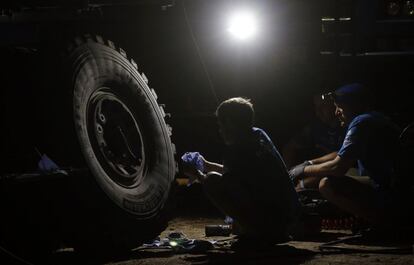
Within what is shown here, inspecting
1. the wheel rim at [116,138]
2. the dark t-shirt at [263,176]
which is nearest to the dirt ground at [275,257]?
the dark t-shirt at [263,176]

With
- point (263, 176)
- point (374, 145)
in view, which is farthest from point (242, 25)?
point (263, 176)

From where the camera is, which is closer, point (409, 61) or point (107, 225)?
point (107, 225)

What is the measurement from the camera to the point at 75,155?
4.32 metres

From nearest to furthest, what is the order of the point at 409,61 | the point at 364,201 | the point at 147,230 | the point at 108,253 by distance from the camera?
1. the point at 108,253
2. the point at 147,230
3. the point at 364,201
4. the point at 409,61

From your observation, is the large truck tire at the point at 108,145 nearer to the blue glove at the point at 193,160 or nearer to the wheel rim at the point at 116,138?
the wheel rim at the point at 116,138

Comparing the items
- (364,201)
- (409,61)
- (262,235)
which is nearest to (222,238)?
(262,235)

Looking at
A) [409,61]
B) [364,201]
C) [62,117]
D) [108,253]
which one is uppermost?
[409,61]

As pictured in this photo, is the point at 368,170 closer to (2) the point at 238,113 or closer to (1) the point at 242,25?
(2) the point at 238,113

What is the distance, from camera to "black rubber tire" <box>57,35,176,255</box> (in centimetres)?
436

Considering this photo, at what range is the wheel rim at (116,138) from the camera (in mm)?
4680

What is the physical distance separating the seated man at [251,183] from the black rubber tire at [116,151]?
0.44m

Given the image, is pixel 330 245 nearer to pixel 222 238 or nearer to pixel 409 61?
pixel 222 238

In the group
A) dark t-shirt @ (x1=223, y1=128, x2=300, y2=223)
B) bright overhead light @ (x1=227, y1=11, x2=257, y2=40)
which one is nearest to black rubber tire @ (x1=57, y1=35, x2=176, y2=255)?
dark t-shirt @ (x1=223, y1=128, x2=300, y2=223)

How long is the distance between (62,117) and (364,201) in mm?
→ 2163
